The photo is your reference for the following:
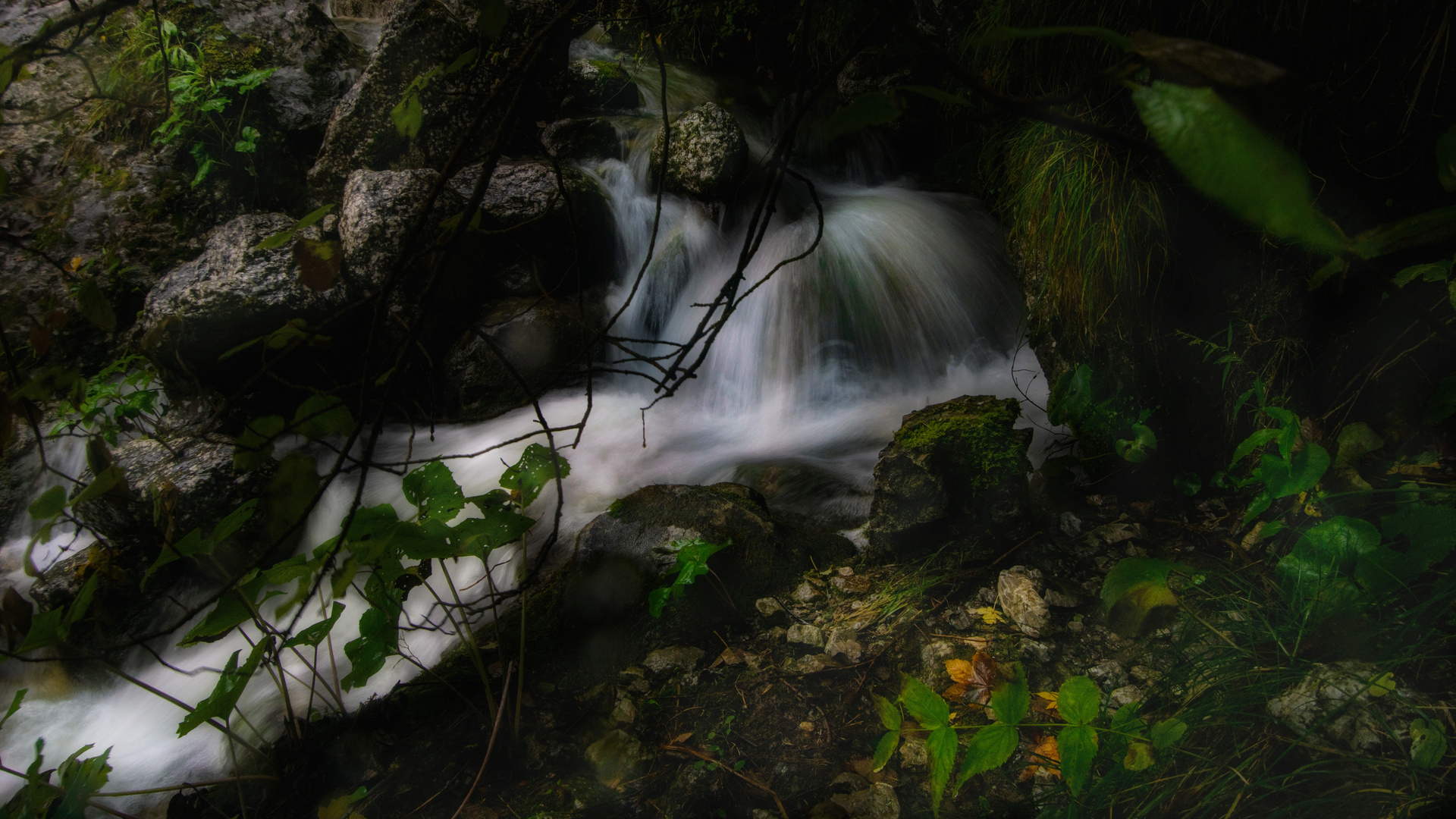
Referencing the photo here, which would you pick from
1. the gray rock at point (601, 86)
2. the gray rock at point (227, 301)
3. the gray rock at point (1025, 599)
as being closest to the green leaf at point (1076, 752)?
the gray rock at point (1025, 599)

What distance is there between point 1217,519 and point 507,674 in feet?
7.51

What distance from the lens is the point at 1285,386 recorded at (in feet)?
6.75

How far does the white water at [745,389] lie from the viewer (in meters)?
2.96

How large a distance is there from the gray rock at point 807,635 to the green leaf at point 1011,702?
2.90 feet

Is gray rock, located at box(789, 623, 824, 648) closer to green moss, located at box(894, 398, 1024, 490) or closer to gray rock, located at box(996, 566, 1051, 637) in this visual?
gray rock, located at box(996, 566, 1051, 637)

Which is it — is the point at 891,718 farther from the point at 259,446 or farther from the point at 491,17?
the point at 491,17

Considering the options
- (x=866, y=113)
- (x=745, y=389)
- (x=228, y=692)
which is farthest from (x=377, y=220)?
(x=866, y=113)

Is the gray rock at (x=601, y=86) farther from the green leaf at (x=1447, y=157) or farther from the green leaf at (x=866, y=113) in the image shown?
the green leaf at (x=1447, y=157)

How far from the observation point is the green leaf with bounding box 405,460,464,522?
1.58 metres

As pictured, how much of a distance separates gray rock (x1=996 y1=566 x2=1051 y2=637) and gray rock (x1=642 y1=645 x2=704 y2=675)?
0.96 m

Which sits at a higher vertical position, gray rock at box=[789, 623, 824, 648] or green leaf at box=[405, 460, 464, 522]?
green leaf at box=[405, 460, 464, 522]

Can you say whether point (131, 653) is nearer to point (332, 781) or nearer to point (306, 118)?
point (332, 781)

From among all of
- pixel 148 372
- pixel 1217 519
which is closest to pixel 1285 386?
pixel 1217 519

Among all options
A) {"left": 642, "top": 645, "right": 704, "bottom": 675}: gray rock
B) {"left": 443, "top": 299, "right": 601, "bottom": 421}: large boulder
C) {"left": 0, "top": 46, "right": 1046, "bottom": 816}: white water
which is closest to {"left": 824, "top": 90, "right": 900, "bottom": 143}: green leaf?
{"left": 642, "top": 645, "right": 704, "bottom": 675}: gray rock
